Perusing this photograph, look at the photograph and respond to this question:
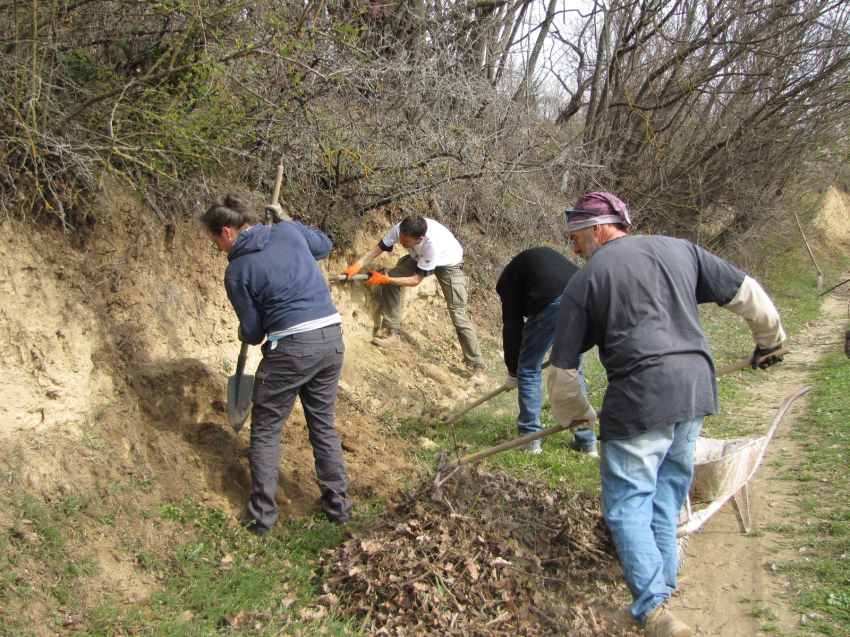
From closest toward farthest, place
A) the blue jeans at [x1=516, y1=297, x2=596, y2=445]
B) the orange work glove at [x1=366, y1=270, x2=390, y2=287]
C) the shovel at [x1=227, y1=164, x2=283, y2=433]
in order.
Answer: the shovel at [x1=227, y1=164, x2=283, y2=433] → the blue jeans at [x1=516, y1=297, x2=596, y2=445] → the orange work glove at [x1=366, y1=270, x2=390, y2=287]

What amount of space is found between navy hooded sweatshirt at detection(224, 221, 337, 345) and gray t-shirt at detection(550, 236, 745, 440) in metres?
1.64

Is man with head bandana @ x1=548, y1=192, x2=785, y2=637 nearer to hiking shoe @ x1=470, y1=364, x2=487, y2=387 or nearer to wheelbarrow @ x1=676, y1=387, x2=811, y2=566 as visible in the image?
wheelbarrow @ x1=676, y1=387, x2=811, y2=566

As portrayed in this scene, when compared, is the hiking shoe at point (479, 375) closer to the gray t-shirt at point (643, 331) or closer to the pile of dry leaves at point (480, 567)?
the pile of dry leaves at point (480, 567)

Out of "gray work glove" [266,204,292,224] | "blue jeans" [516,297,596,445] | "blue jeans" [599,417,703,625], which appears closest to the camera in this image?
"blue jeans" [599,417,703,625]

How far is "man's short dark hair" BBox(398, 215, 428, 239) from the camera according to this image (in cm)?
638

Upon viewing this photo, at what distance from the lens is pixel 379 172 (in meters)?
6.70

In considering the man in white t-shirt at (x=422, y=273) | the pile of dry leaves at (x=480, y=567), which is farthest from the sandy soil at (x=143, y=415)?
the man in white t-shirt at (x=422, y=273)

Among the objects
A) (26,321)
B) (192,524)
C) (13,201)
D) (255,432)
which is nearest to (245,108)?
(13,201)

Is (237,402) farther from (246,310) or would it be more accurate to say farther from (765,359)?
(765,359)

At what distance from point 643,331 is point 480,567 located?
1.50m

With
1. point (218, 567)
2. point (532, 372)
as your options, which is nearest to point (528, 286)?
point (532, 372)

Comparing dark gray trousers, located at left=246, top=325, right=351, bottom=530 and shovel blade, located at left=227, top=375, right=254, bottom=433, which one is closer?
dark gray trousers, located at left=246, top=325, right=351, bottom=530

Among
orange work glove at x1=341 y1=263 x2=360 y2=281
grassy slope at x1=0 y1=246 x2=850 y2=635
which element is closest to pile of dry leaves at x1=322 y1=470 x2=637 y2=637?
grassy slope at x1=0 y1=246 x2=850 y2=635

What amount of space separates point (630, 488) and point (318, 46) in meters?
4.58
